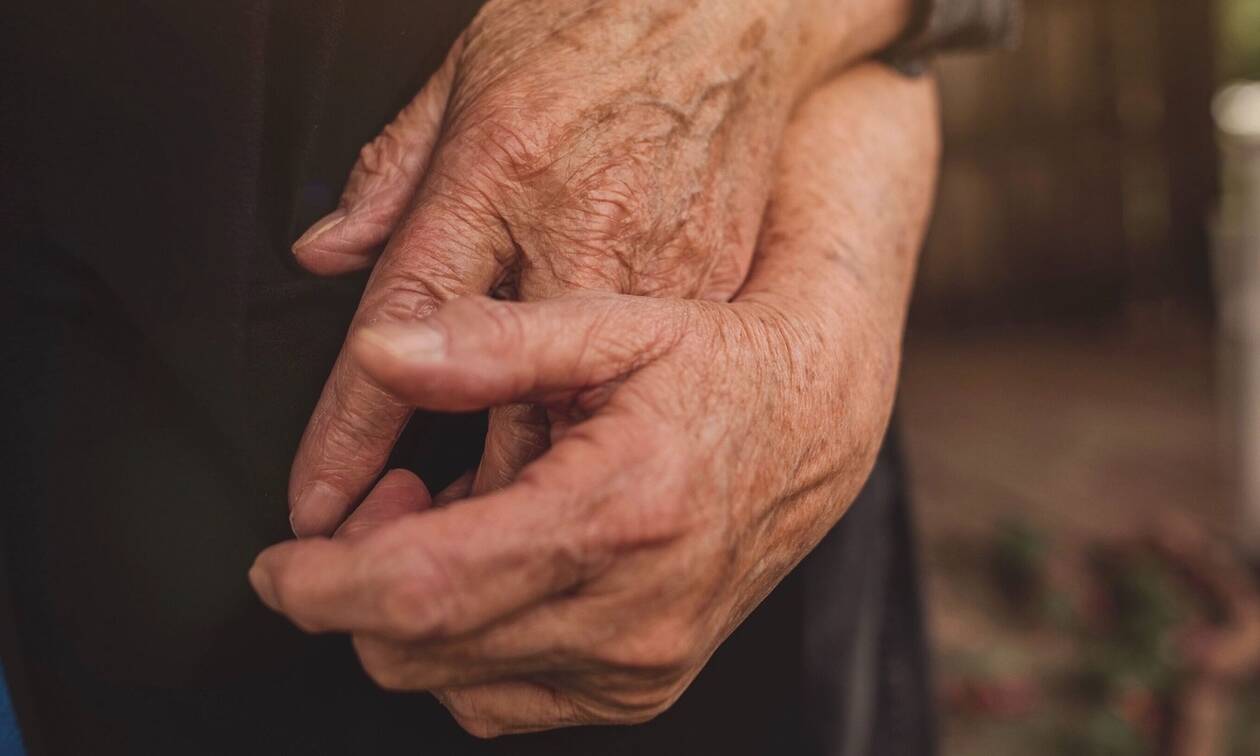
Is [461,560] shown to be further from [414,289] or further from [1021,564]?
[1021,564]

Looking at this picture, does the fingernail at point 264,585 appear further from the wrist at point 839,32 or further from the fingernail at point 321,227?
the wrist at point 839,32

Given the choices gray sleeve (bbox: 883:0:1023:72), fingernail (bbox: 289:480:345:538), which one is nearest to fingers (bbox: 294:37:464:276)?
fingernail (bbox: 289:480:345:538)

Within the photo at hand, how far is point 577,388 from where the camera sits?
522mm

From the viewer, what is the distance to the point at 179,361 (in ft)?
2.00

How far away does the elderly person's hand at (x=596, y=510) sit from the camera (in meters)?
0.45

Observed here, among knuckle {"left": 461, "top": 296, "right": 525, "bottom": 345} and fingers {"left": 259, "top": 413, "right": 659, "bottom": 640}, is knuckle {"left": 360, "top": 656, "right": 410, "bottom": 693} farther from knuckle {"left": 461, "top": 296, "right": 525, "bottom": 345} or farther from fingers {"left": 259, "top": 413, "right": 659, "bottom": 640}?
knuckle {"left": 461, "top": 296, "right": 525, "bottom": 345}

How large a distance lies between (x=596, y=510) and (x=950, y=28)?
0.74 meters

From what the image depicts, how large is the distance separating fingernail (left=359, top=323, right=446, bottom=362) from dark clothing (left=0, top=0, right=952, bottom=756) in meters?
0.19

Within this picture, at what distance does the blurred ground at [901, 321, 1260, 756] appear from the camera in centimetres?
Answer: 246

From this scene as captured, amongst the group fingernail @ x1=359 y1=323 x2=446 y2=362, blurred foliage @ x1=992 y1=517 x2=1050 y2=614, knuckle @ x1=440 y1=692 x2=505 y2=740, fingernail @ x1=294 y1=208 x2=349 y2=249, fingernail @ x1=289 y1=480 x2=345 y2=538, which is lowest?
blurred foliage @ x1=992 y1=517 x2=1050 y2=614

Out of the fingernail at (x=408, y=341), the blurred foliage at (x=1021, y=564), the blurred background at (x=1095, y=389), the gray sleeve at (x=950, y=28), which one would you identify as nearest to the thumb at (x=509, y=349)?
the fingernail at (x=408, y=341)

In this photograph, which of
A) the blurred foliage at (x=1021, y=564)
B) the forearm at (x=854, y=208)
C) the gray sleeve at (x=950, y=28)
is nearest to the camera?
the forearm at (x=854, y=208)

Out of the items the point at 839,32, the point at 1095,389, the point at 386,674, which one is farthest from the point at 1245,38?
the point at 386,674

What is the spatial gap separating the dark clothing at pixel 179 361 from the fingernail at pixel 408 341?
0.62 ft
